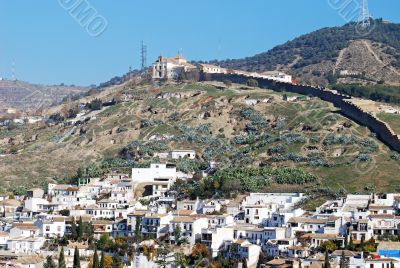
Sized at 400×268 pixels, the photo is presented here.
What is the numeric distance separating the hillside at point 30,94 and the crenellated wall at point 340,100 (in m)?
74.0

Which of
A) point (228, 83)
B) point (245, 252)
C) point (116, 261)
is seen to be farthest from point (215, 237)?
point (228, 83)

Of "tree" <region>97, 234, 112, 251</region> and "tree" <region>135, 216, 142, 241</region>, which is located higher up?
"tree" <region>135, 216, 142, 241</region>

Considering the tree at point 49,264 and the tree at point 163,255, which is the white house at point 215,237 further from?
the tree at point 49,264

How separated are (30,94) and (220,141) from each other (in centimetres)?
11242

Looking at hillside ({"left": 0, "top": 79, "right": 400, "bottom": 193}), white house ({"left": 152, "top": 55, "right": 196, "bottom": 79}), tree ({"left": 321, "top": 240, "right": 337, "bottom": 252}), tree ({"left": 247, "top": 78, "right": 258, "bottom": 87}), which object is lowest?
tree ({"left": 321, "top": 240, "right": 337, "bottom": 252})

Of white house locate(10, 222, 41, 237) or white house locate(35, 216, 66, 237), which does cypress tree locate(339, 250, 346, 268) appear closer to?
white house locate(35, 216, 66, 237)

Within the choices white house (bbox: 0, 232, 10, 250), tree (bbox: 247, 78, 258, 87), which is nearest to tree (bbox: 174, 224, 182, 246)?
white house (bbox: 0, 232, 10, 250)

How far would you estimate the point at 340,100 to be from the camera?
78.5 meters

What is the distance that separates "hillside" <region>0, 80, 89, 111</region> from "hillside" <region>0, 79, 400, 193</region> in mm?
77152

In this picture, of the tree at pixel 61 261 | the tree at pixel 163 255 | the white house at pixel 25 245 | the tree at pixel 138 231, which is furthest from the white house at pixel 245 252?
the white house at pixel 25 245

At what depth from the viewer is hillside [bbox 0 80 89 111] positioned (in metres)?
173

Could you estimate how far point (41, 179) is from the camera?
7375 centimetres

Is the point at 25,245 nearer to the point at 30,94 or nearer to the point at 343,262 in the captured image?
the point at 343,262

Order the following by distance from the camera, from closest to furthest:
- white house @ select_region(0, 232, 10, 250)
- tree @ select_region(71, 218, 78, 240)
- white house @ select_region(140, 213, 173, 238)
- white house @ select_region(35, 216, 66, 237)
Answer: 1. white house @ select_region(140, 213, 173, 238)
2. white house @ select_region(0, 232, 10, 250)
3. tree @ select_region(71, 218, 78, 240)
4. white house @ select_region(35, 216, 66, 237)
